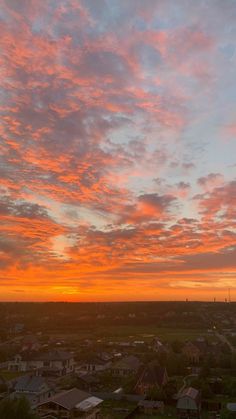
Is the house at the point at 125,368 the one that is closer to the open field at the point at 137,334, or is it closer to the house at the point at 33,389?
the house at the point at 33,389

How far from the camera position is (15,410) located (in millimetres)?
19594

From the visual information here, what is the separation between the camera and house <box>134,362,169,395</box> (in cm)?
3375

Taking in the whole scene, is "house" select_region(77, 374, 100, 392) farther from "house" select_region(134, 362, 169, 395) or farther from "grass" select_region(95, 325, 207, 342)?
"grass" select_region(95, 325, 207, 342)

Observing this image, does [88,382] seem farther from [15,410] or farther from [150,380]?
[15,410]

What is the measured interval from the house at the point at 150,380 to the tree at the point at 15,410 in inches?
595

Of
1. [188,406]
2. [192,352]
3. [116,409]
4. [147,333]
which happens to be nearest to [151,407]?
[116,409]

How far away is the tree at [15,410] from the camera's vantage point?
1945 centimetres

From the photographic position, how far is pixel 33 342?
62250 millimetres

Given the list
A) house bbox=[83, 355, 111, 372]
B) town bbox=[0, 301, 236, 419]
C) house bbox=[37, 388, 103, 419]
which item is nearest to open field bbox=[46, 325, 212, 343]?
town bbox=[0, 301, 236, 419]

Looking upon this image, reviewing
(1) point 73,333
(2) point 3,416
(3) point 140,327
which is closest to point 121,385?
(2) point 3,416

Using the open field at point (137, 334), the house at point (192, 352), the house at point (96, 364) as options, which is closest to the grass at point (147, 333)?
the open field at point (137, 334)

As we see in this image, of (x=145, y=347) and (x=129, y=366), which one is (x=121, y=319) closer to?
(x=145, y=347)

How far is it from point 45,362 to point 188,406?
24564mm

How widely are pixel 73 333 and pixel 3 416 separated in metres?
63.8
